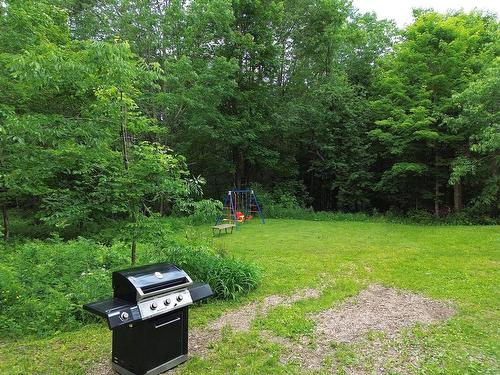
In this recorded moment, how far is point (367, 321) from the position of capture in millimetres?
3568

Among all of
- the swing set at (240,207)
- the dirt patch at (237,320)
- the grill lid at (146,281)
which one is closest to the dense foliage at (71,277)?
the dirt patch at (237,320)

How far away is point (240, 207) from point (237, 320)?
31.6 ft

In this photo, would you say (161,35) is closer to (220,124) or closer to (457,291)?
(220,124)

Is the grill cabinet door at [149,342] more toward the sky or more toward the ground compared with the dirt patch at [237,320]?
more toward the sky

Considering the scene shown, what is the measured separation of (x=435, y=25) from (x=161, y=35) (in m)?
8.77

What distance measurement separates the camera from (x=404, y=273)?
207 inches

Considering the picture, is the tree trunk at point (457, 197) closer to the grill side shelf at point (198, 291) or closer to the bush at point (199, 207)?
the bush at point (199, 207)

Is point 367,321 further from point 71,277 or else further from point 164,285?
point 71,277

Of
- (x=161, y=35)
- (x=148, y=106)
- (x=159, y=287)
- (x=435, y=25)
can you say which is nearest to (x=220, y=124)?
(x=148, y=106)

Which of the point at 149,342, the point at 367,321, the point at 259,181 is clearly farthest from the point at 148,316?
the point at 259,181

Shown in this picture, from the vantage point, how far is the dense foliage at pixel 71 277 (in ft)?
11.2

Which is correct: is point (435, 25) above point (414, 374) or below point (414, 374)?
above

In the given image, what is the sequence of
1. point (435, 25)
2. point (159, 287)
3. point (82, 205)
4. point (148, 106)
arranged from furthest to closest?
point (148, 106) → point (435, 25) → point (82, 205) → point (159, 287)

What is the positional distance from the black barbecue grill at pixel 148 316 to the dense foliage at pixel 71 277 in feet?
4.01
